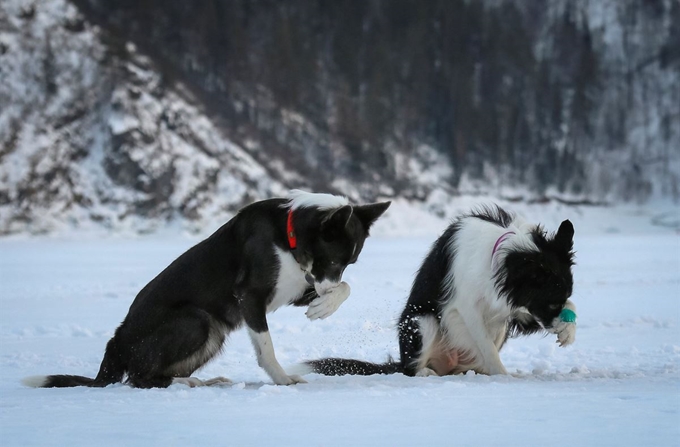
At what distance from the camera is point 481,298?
6.27 m

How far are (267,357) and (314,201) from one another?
1.18 metres

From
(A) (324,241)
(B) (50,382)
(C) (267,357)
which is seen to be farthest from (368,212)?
(B) (50,382)

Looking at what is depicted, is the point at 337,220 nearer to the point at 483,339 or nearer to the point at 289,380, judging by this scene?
the point at 289,380

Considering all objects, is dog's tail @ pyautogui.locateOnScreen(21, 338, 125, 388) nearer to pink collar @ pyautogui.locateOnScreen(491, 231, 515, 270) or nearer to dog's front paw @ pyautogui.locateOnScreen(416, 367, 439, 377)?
dog's front paw @ pyautogui.locateOnScreen(416, 367, 439, 377)

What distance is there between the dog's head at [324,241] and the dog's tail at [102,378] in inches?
62.2

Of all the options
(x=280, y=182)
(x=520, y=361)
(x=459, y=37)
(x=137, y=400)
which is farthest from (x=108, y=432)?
(x=459, y=37)

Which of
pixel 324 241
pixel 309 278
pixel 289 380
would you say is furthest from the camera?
pixel 289 380

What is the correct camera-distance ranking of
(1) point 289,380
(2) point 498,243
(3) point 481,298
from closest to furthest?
(1) point 289,380
(2) point 498,243
(3) point 481,298

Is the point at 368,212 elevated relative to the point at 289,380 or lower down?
elevated

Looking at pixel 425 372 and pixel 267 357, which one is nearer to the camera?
pixel 267 357

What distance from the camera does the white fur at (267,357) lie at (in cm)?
581

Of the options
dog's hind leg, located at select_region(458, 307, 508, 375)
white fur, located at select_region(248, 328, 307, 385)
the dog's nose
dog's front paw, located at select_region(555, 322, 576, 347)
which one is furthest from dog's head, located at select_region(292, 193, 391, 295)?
dog's front paw, located at select_region(555, 322, 576, 347)

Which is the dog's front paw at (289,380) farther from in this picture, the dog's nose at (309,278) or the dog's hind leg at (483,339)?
the dog's hind leg at (483,339)

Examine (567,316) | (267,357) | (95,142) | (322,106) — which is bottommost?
(267,357)
